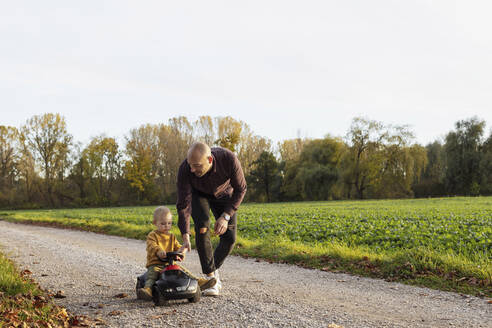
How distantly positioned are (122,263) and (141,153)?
160 ft

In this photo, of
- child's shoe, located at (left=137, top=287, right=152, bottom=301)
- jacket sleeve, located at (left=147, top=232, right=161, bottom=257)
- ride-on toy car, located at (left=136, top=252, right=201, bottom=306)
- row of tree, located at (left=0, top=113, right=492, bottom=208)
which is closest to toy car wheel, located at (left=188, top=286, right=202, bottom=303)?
ride-on toy car, located at (left=136, top=252, right=201, bottom=306)

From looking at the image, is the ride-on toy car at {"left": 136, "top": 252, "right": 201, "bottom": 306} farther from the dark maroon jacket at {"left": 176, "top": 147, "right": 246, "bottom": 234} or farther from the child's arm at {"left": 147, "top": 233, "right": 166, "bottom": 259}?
the dark maroon jacket at {"left": 176, "top": 147, "right": 246, "bottom": 234}

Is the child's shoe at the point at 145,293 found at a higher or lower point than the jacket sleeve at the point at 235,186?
lower

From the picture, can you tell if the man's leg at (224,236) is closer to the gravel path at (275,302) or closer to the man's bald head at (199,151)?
the gravel path at (275,302)

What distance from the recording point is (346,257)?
7723 millimetres

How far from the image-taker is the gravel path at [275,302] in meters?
4.00

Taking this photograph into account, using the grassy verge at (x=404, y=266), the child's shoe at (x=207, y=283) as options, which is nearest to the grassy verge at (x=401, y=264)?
the grassy verge at (x=404, y=266)

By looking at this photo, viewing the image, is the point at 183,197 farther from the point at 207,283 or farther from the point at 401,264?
the point at 401,264

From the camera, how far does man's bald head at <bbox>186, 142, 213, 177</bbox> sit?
4383mm

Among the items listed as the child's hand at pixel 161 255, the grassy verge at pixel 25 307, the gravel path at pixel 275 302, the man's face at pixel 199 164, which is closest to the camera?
the grassy verge at pixel 25 307

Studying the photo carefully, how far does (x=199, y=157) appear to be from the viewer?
4379mm

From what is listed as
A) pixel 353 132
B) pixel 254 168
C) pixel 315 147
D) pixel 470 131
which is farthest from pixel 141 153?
pixel 470 131

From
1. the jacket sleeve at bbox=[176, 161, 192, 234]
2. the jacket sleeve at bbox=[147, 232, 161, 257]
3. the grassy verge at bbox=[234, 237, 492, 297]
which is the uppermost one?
the jacket sleeve at bbox=[176, 161, 192, 234]

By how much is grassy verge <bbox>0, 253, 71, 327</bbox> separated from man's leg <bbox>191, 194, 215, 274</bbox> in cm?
166
